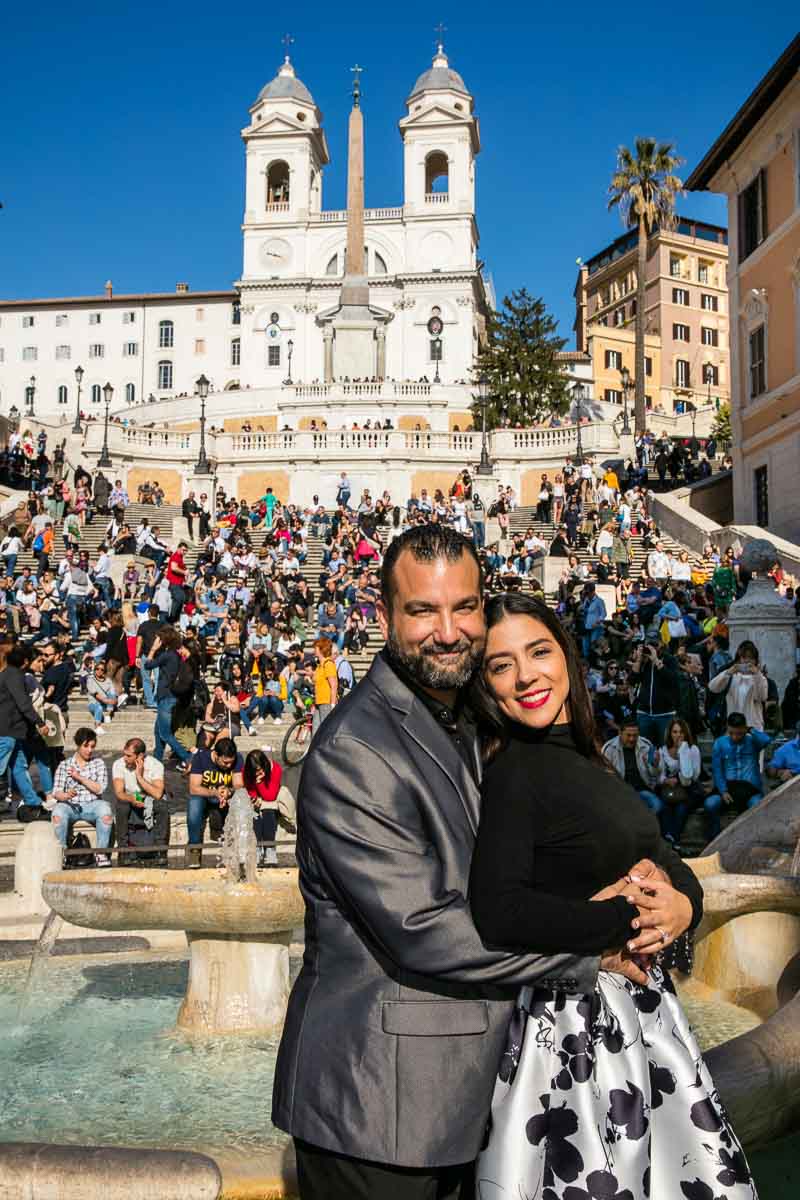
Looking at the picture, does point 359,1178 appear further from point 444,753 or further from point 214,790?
point 214,790

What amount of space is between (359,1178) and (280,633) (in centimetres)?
1651

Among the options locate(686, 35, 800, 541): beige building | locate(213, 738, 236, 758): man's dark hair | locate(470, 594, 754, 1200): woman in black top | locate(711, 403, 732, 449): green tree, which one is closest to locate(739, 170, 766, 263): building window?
locate(686, 35, 800, 541): beige building

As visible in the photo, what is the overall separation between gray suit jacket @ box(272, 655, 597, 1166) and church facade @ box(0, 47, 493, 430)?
66483 mm

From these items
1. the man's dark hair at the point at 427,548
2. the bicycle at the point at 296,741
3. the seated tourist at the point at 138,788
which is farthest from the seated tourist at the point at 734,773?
the man's dark hair at the point at 427,548

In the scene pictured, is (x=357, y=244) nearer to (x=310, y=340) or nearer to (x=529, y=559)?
(x=310, y=340)

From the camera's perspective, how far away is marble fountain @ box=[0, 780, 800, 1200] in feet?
13.4

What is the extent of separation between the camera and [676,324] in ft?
265

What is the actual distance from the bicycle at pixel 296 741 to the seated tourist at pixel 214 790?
4.80 metres

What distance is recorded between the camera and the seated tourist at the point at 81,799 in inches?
380

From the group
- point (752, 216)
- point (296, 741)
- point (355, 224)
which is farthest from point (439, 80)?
point (296, 741)

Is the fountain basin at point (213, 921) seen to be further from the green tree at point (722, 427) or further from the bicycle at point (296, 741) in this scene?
the green tree at point (722, 427)

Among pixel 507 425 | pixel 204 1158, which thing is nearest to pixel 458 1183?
pixel 204 1158

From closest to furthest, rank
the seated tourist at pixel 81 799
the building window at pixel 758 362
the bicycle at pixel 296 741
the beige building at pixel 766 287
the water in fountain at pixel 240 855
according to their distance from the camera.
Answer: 1. the water in fountain at pixel 240 855
2. the seated tourist at pixel 81 799
3. the bicycle at pixel 296 741
4. the beige building at pixel 766 287
5. the building window at pixel 758 362

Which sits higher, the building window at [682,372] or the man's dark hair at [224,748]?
the building window at [682,372]
